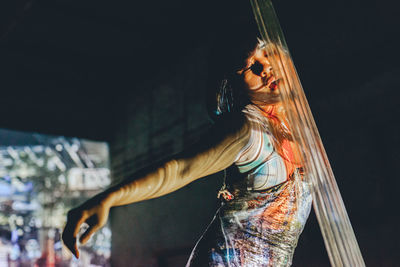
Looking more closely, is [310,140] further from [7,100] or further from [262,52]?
[7,100]

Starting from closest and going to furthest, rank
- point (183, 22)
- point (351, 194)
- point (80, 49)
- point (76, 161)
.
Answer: point (351, 194)
point (183, 22)
point (80, 49)
point (76, 161)

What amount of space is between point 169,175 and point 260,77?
502 mm

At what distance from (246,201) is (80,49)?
614 centimetres

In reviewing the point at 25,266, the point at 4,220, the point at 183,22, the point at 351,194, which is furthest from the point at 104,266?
the point at 351,194

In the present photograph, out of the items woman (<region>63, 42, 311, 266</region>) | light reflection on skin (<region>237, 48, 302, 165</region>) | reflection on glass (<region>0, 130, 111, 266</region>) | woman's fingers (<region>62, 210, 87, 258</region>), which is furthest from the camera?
reflection on glass (<region>0, 130, 111, 266</region>)

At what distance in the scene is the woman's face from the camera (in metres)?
1.24

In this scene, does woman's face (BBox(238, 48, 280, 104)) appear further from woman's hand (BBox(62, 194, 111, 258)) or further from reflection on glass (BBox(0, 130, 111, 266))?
reflection on glass (BBox(0, 130, 111, 266))

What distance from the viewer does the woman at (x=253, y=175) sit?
108 cm

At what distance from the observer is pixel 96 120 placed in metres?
8.45

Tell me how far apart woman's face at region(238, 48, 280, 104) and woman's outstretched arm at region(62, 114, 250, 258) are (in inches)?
6.1

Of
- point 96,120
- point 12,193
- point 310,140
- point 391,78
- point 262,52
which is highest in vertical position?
point 96,120

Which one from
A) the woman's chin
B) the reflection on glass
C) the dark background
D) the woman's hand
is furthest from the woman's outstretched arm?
the reflection on glass

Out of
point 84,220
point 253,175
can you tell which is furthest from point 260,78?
point 84,220

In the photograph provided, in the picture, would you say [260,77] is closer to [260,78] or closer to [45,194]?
[260,78]
